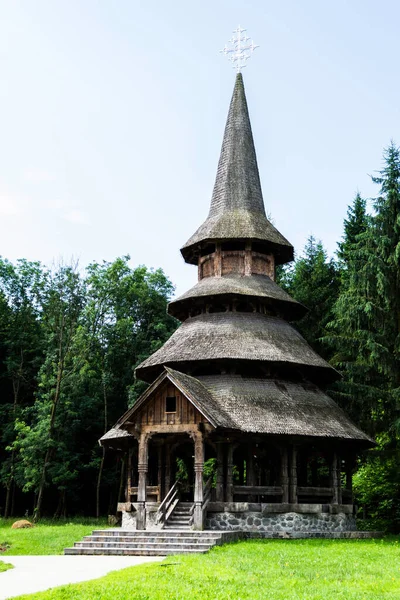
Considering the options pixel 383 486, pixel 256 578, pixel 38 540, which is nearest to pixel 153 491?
pixel 38 540

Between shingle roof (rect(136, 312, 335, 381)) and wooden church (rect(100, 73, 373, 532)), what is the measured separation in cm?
6

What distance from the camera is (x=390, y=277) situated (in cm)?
2753

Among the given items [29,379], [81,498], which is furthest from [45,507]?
[29,379]

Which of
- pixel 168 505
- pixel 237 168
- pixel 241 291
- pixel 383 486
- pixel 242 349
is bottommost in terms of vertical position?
pixel 168 505

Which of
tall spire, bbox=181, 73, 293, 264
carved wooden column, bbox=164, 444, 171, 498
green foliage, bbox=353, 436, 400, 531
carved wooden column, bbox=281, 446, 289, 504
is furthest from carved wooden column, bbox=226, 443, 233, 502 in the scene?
tall spire, bbox=181, 73, 293, 264

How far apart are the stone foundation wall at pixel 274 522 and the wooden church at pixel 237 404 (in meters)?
0.03

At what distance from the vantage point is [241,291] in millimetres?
26562

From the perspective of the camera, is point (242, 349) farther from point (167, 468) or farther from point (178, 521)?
point (178, 521)

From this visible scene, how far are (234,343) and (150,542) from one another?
8223 millimetres

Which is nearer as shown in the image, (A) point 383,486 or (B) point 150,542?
(B) point 150,542

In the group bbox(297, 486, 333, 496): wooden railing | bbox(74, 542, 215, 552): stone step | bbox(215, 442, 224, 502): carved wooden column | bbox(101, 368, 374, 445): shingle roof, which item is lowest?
bbox(74, 542, 215, 552): stone step

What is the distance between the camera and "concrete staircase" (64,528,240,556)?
17.8m

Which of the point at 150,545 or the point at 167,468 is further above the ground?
the point at 167,468

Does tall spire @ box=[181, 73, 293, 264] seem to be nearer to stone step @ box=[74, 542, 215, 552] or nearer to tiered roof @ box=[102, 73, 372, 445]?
tiered roof @ box=[102, 73, 372, 445]
